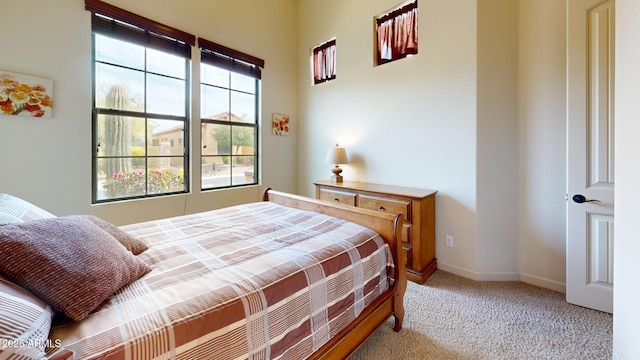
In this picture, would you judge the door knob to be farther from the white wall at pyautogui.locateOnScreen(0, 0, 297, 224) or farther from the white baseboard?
the white wall at pyautogui.locateOnScreen(0, 0, 297, 224)

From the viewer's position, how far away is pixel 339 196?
320 centimetres

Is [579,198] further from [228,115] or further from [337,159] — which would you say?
[228,115]

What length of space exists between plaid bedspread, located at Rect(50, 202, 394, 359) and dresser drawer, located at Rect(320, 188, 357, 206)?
3.95ft

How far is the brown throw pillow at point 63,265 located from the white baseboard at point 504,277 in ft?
9.10

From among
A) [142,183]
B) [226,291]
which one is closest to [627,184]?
[226,291]

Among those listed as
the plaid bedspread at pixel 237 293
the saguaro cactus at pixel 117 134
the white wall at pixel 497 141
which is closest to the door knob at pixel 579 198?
the white wall at pixel 497 141

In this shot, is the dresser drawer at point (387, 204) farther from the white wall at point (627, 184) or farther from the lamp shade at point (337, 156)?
the white wall at point (627, 184)

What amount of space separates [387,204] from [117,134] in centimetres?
298

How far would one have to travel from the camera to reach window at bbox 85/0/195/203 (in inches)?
105

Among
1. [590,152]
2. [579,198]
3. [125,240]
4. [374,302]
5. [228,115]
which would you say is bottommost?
[374,302]

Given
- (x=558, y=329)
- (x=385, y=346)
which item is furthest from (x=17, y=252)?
(x=558, y=329)

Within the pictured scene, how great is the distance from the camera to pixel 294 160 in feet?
14.8

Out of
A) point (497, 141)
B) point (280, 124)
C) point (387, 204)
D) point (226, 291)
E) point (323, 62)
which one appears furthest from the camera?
point (280, 124)

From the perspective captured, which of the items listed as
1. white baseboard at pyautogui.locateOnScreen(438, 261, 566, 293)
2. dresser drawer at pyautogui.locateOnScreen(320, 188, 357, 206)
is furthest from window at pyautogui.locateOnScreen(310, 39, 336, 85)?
white baseboard at pyautogui.locateOnScreen(438, 261, 566, 293)
